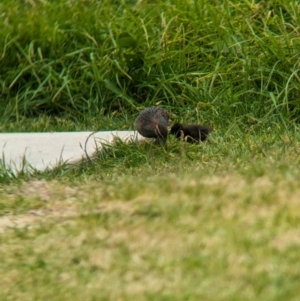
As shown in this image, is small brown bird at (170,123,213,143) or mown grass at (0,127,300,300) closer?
mown grass at (0,127,300,300)

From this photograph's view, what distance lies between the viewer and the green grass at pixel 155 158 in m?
4.17

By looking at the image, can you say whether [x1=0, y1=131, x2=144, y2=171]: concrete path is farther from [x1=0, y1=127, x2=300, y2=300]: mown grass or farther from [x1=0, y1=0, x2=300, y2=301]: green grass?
[x1=0, y1=127, x2=300, y2=300]: mown grass

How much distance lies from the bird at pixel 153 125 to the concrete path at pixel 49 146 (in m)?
0.13

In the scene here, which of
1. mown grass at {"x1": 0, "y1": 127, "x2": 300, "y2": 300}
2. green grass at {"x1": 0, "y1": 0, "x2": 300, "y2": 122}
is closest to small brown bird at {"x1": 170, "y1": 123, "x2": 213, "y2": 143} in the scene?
green grass at {"x1": 0, "y1": 0, "x2": 300, "y2": 122}

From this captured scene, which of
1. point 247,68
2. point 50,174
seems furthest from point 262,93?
point 50,174

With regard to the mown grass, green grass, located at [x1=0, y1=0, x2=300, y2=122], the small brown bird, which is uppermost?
green grass, located at [x1=0, y1=0, x2=300, y2=122]

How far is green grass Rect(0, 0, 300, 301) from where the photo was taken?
13.7ft

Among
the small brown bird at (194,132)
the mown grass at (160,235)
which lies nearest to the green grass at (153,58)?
the small brown bird at (194,132)

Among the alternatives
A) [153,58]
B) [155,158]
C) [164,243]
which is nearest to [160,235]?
[164,243]

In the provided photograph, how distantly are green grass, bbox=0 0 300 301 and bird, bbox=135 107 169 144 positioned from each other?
0.10 meters

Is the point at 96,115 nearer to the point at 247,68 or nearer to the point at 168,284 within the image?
the point at 247,68

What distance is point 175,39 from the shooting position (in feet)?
28.2

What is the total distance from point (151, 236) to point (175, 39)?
4319 mm

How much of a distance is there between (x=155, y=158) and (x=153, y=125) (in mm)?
254
